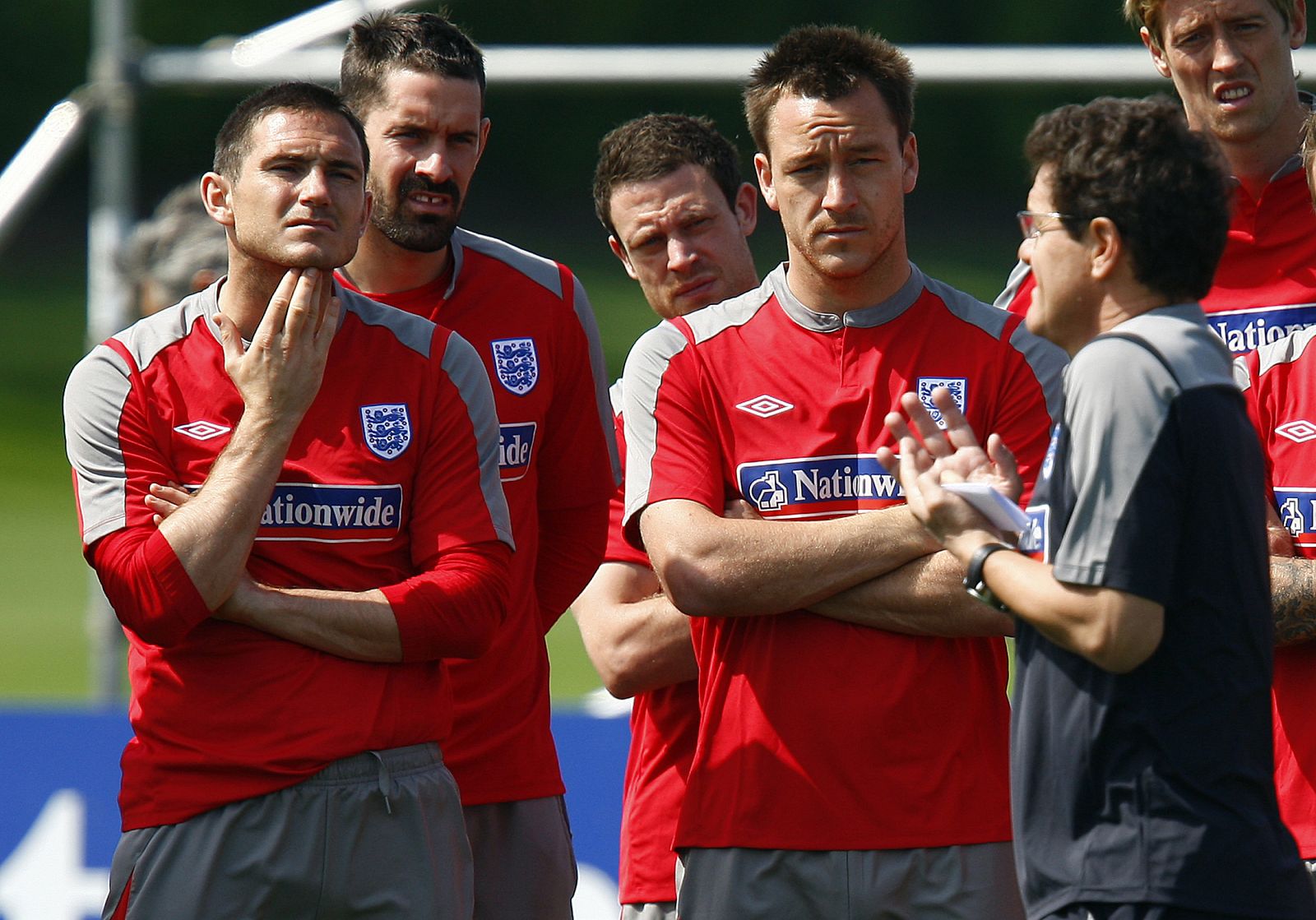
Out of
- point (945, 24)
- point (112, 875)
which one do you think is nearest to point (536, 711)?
point (112, 875)

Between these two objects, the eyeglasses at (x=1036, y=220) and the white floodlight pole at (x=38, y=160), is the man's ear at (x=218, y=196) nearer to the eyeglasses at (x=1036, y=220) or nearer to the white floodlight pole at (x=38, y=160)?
the eyeglasses at (x=1036, y=220)

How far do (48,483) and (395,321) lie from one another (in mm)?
22677

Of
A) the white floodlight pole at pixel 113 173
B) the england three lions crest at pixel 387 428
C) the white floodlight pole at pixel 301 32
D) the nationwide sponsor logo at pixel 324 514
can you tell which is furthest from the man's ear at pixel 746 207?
the white floodlight pole at pixel 113 173

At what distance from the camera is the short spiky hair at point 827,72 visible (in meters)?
3.45

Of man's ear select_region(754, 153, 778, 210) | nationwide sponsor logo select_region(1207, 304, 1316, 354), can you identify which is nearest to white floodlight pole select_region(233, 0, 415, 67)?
man's ear select_region(754, 153, 778, 210)

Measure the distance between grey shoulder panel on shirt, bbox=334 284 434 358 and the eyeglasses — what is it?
3.96 feet

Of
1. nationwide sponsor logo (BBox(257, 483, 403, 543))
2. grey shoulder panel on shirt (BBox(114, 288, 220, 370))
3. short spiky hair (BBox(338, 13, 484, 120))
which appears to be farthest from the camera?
short spiky hair (BBox(338, 13, 484, 120))

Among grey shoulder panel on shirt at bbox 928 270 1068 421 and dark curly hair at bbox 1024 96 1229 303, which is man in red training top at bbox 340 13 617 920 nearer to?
grey shoulder panel on shirt at bbox 928 270 1068 421

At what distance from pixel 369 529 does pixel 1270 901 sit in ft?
5.47

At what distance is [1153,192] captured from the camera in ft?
8.57

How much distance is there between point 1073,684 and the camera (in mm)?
2572

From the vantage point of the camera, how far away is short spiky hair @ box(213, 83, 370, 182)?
3.42 meters

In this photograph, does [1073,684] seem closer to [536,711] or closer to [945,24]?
[536,711]

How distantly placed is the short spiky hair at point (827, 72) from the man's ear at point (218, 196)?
3.43 feet
